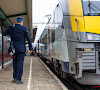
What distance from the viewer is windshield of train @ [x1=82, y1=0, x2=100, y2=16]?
5616mm

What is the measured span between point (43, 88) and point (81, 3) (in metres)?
2.64

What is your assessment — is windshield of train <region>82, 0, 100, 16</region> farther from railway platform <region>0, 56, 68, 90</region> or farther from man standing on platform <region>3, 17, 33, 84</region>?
railway platform <region>0, 56, 68, 90</region>

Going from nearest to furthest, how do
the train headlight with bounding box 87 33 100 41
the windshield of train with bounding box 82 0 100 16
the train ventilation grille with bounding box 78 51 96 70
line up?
the train ventilation grille with bounding box 78 51 96 70 → the train headlight with bounding box 87 33 100 41 → the windshield of train with bounding box 82 0 100 16


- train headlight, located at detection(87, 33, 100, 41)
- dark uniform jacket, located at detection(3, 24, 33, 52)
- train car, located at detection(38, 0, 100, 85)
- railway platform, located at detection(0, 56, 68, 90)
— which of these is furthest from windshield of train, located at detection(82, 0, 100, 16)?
railway platform, located at detection(0, 56, 68, 90)

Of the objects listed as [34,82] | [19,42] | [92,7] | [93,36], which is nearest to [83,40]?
[93,36]

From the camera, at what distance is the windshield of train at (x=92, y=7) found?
18.4 ft

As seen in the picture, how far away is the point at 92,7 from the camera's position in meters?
5.72

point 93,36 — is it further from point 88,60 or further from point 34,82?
point 34,82

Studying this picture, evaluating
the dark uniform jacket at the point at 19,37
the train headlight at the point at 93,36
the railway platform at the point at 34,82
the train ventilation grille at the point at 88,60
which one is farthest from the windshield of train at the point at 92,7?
the railway platform at the point at 34,82

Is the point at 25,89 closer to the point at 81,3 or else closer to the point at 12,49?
the point at 12,49

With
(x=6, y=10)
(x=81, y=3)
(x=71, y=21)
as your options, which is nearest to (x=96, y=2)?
(x=81, y=3)

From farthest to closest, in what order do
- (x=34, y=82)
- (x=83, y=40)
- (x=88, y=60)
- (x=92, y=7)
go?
1. (x=34, y=82)
2. (x=92, y=7)
3. (x=83, y=40)
4. (x=88, y=60)

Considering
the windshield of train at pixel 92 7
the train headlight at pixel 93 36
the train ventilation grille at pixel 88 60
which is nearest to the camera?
the train ventilation grille at pixel 88 60

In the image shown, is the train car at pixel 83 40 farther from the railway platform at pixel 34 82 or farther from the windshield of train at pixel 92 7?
the railway platform at pixel 34 82
